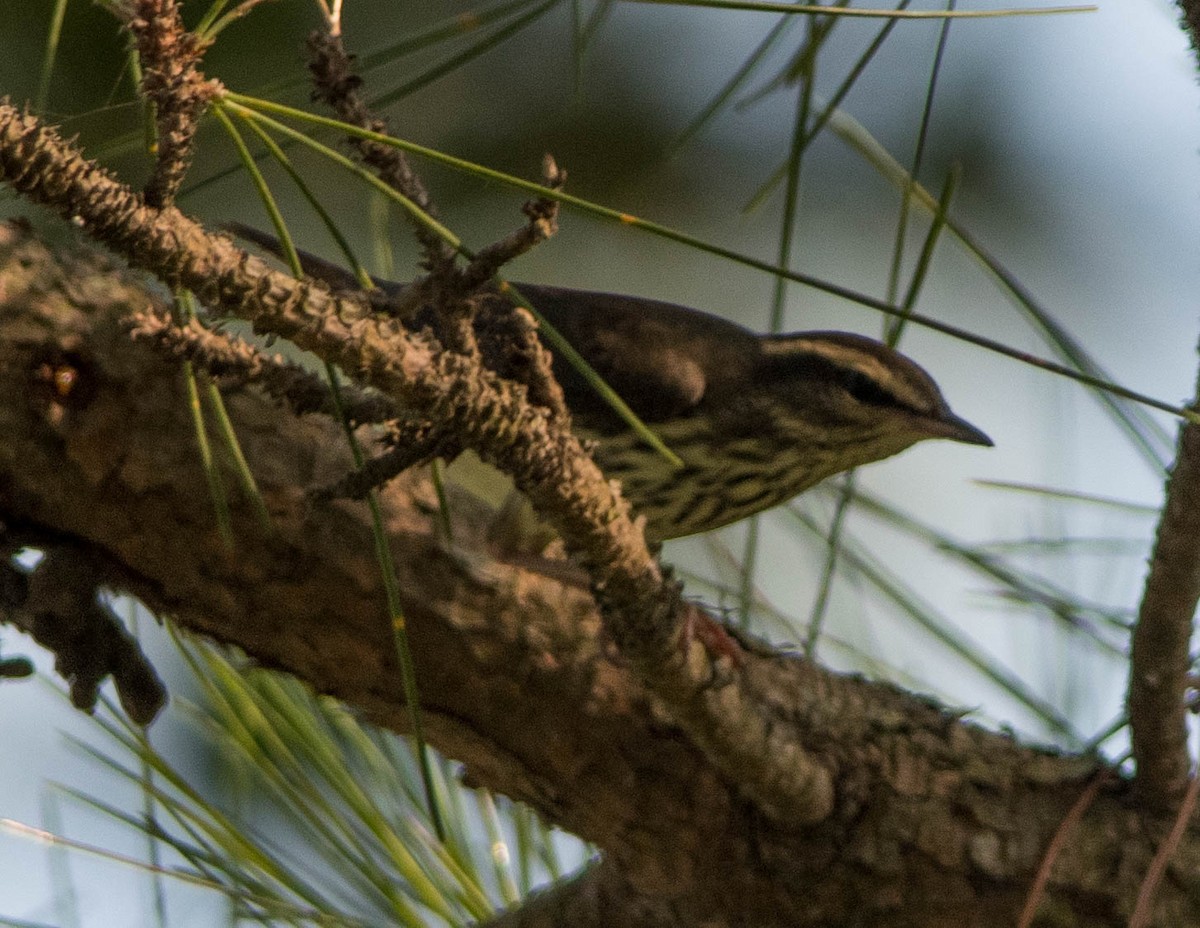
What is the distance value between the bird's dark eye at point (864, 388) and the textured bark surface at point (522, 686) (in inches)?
44.7

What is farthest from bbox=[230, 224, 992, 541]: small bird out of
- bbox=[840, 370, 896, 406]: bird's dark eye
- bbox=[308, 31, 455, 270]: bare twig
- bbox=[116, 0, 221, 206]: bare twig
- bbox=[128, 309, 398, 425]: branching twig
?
bbox=[116, 0, 221, 206]: bare twig

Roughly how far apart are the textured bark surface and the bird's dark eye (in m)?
1.14

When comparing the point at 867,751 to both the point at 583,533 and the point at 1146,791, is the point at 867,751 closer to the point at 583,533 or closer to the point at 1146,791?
the point at 1146,791

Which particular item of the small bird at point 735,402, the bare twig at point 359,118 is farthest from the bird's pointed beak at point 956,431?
the bare twig at point 359,118

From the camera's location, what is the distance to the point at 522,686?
203cm

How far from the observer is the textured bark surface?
1.91 m

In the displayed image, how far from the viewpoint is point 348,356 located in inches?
46.6

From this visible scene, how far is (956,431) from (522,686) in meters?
1.41

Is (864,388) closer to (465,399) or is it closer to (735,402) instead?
(735,402)

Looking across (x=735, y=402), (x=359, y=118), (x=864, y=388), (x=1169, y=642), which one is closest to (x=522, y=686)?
(x=1169, y=642)

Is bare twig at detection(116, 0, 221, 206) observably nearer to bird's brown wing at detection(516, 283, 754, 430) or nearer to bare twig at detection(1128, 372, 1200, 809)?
bare twig at detection(1128, 372, 1200, 809)

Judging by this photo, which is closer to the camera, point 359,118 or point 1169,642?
point 359,118

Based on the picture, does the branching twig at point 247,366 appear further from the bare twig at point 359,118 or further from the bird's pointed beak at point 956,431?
the bird's pointed beak at point 956,431

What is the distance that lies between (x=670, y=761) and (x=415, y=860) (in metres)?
0.44
